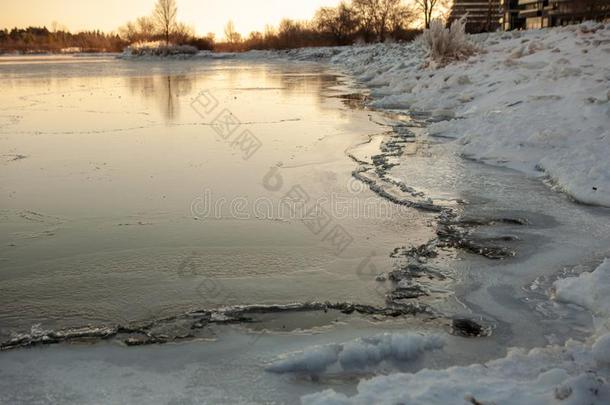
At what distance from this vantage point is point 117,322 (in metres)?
2.69

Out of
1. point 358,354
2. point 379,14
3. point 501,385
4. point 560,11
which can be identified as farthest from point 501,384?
point 379,14

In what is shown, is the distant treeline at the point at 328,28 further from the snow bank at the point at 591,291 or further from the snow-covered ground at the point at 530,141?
the snow bank at the point at 591,291

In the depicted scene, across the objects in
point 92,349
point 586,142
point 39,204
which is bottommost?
point 92,349

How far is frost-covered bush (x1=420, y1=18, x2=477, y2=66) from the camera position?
15312 millimetres

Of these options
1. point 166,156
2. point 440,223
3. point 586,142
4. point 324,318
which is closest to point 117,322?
point 324,318

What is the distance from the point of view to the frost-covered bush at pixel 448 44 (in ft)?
50.2

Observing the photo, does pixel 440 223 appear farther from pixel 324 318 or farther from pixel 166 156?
pixel 166 156

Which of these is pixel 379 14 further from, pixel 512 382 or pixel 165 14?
pixel 512 382

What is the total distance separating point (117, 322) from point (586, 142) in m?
5.24

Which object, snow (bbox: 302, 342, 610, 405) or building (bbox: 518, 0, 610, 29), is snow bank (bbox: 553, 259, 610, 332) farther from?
building (bbox: 518, 0, 610, 29)

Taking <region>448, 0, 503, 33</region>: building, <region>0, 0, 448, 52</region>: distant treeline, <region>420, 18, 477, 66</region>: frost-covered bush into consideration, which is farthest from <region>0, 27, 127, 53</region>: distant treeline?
<region>420, 18, 477, 66</region>: frost-covered bush

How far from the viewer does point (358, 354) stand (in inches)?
93.0

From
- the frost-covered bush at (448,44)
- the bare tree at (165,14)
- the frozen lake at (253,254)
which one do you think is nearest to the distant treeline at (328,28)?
the bare tree at (165,14)

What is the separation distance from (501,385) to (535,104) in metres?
6.53
